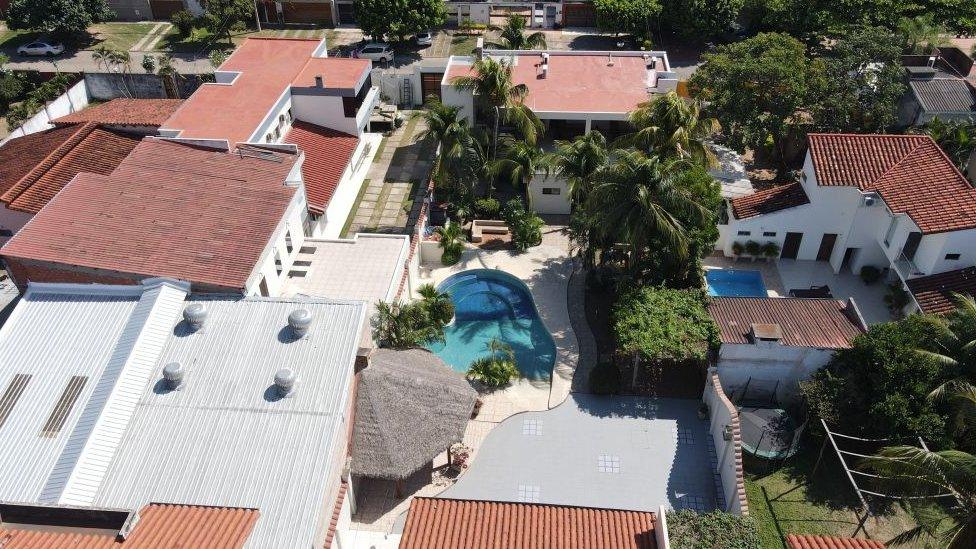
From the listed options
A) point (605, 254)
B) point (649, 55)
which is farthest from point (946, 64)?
point (605, 254)

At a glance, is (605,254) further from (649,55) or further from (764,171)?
(649,55)

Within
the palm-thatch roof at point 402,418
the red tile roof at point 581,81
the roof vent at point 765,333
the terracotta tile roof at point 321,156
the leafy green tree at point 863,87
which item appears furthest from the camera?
the red tile roof at point 581,81

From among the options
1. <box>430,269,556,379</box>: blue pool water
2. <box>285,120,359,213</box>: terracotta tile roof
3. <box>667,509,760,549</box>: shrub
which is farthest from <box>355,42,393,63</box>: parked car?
<box>667,509,760,549</box>: shrub

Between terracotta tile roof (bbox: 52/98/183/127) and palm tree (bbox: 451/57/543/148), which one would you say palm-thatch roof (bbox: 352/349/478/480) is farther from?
terracotta tile roof (bbox: 52/98/183/127)

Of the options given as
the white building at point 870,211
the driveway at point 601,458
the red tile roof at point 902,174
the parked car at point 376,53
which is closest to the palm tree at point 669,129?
the white building at point 870,211

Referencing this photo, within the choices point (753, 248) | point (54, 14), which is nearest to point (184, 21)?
→ point (54, 14)

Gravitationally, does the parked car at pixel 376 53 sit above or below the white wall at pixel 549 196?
above

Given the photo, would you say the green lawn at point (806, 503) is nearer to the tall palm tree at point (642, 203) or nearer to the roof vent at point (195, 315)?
the tall palm tree at point (642, 203)

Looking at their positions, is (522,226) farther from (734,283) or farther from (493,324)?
(734,283)
